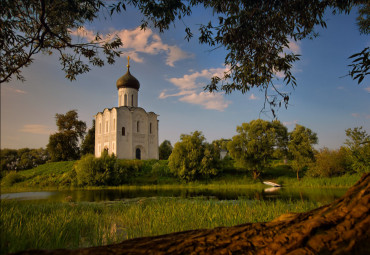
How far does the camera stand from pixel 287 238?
1.65 m

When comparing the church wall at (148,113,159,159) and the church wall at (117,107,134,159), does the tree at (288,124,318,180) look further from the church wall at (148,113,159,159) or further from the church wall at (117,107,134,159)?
the church wall at (117,107,134,159)

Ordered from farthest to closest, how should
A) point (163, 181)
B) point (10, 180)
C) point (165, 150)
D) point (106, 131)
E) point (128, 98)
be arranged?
point (165, 150) < point (128, 98) < point (106, 131) < point (10, 180) < point (163, 181)

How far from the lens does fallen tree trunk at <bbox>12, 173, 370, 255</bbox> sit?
4.98 ft

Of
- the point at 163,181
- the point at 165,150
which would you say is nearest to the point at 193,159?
the point at 163,181

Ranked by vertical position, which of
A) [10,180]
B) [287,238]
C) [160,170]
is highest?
[287,238]

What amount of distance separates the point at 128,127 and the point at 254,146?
61.9ft

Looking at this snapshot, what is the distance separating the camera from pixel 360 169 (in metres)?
19.6

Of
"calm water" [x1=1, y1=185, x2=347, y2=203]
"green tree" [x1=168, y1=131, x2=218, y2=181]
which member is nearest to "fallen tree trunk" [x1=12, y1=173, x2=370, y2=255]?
"calm water" [x1=1, y1=185, x2=347, y2=203]

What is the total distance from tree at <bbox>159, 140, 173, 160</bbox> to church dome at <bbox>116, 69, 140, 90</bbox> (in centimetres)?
1937

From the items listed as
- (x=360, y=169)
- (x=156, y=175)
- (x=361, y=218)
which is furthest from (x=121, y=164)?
(x=361, y=218)

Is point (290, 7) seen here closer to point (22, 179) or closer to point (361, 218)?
point (361, 218)

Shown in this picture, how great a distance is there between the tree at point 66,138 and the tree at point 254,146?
95.0 ft

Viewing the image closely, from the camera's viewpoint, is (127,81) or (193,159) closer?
(193,159)

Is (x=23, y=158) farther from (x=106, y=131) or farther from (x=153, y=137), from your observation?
(x=153, y=137)
